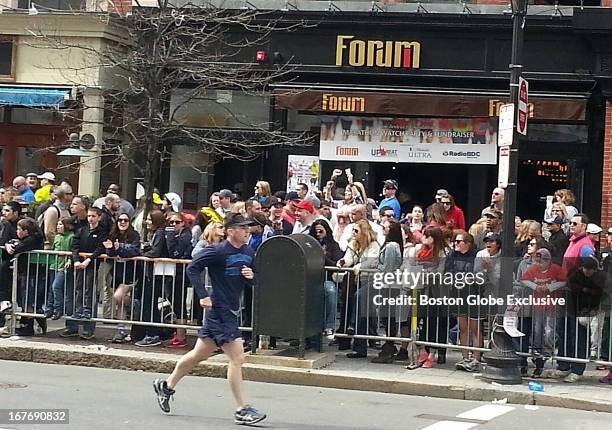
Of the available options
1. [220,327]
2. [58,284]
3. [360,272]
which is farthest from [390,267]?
[58,284]

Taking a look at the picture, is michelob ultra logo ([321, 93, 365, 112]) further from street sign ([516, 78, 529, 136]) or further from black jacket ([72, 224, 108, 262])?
street sign ([516, 78, 529, 136])

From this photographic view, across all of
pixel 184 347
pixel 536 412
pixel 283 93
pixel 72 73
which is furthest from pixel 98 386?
pixel 72 73

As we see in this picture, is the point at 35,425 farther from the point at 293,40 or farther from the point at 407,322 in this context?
the point at 293,40

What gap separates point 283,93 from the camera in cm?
1792

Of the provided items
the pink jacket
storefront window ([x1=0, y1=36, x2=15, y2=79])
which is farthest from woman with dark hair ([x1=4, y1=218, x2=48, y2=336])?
storefront window ([x1=0, y1=36, x2=15, y2=79])

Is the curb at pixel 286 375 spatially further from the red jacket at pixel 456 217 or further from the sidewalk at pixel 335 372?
the red jacket at pixel 456 217

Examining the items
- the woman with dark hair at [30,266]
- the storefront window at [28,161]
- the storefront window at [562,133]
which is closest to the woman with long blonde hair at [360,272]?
the woman with dark hair at [30,266]

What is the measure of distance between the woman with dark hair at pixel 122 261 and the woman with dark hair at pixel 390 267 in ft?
10.6

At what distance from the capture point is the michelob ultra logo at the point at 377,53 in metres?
17.8

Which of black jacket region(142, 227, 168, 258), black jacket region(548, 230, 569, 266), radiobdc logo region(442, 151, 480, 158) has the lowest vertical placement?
black jacket region(142, 227, 168, 258)

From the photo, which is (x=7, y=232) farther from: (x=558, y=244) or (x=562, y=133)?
(x=562, y=133)

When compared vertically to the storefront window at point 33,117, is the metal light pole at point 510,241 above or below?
below

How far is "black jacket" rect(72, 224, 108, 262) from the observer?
12688mm

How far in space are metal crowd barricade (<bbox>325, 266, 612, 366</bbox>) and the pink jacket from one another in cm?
34
